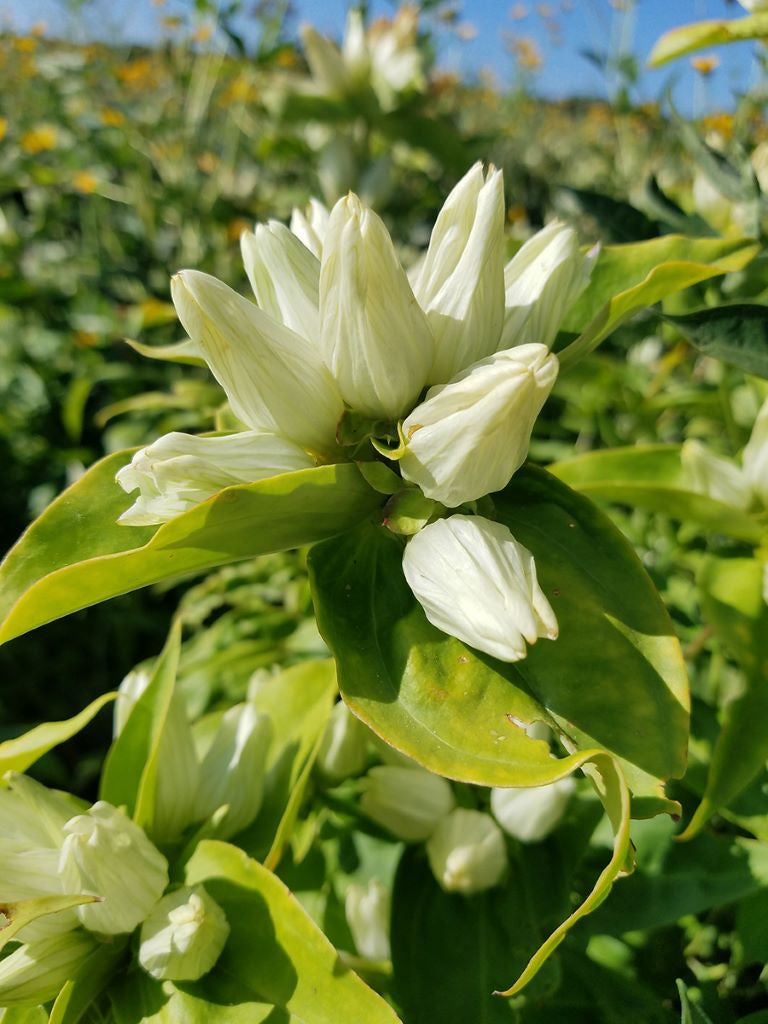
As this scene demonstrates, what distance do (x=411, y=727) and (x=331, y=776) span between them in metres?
0.31

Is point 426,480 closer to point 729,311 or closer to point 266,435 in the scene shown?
point 266,435

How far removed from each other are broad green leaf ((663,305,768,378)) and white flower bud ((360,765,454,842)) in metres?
0.44

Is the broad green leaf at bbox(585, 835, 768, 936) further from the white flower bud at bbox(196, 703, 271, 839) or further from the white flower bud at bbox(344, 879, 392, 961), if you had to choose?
the white flower bud at bbox(196, 703, 271, 839)

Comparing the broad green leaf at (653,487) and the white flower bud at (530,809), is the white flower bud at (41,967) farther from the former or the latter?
the broad green leaf at (653,487)

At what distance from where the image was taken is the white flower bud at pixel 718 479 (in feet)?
2.58

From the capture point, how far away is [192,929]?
0.57 m

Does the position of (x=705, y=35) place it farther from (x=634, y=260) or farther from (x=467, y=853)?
(x=467, y=853)

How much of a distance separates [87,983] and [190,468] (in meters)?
0.39

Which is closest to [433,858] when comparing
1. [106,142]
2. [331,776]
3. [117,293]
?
[331,776]

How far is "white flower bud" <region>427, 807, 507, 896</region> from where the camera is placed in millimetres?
712

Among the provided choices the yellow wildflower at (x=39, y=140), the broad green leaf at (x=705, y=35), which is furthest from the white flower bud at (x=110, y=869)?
the yellow wildflower at (x=39, y=140)

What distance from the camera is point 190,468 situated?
0.53 meters

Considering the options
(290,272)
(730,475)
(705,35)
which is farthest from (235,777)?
(705,35)

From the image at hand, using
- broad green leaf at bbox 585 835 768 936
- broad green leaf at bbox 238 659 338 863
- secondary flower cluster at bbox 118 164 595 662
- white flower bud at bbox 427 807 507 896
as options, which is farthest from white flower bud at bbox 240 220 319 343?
broad green leaf at bbox 585 835 768 936
